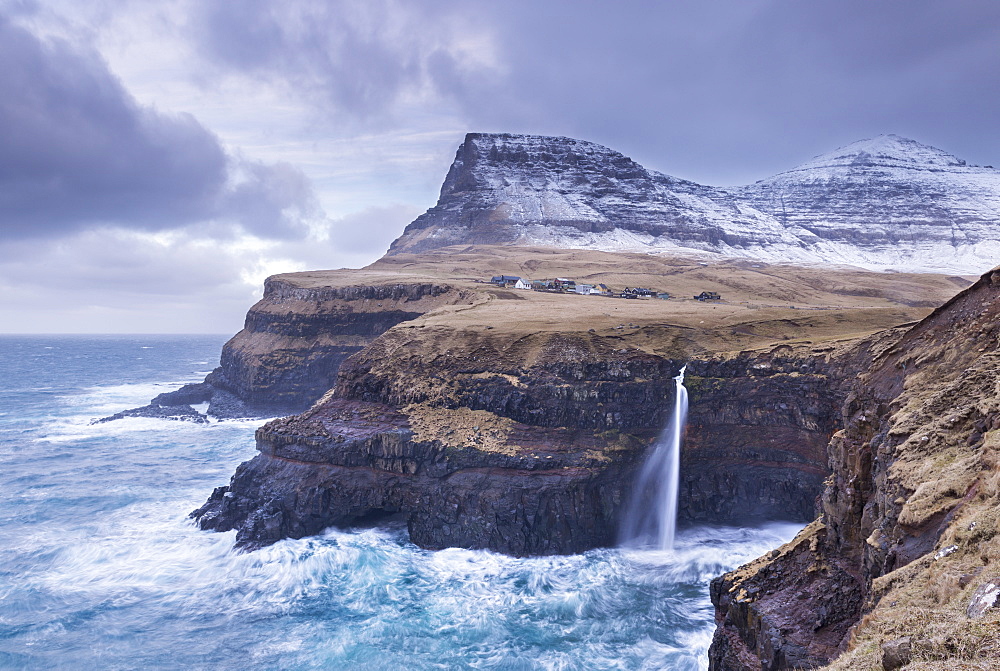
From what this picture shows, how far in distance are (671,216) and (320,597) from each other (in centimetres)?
16310

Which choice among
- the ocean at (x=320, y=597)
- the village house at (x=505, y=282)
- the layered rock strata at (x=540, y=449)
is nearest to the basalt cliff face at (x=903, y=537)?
the ocean at (x=320, y=597)

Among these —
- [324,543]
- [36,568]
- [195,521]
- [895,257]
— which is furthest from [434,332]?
[895,257]

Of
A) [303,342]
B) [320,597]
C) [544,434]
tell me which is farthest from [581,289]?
[320,597]

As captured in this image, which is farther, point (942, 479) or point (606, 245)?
point (606, 245)

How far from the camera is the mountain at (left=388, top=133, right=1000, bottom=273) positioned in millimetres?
163875

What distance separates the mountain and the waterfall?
12461 centimetres

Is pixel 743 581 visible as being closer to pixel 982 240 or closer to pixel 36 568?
pixel 36 568

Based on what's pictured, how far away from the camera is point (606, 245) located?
162 meters

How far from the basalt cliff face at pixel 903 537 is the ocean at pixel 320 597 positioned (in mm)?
11004

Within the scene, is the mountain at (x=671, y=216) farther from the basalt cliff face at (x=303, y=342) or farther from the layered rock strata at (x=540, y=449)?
the layered rock strata at (x=540, y=449)

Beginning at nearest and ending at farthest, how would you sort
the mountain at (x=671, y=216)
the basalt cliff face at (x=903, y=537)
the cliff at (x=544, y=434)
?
the basalt cliff face at (x=903, y=537)
the cliff at (x=544, y=434)
the mountain at (x=671, y=216)

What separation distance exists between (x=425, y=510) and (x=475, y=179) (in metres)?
164

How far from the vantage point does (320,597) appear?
33.0 meters

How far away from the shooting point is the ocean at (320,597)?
91.3ft
